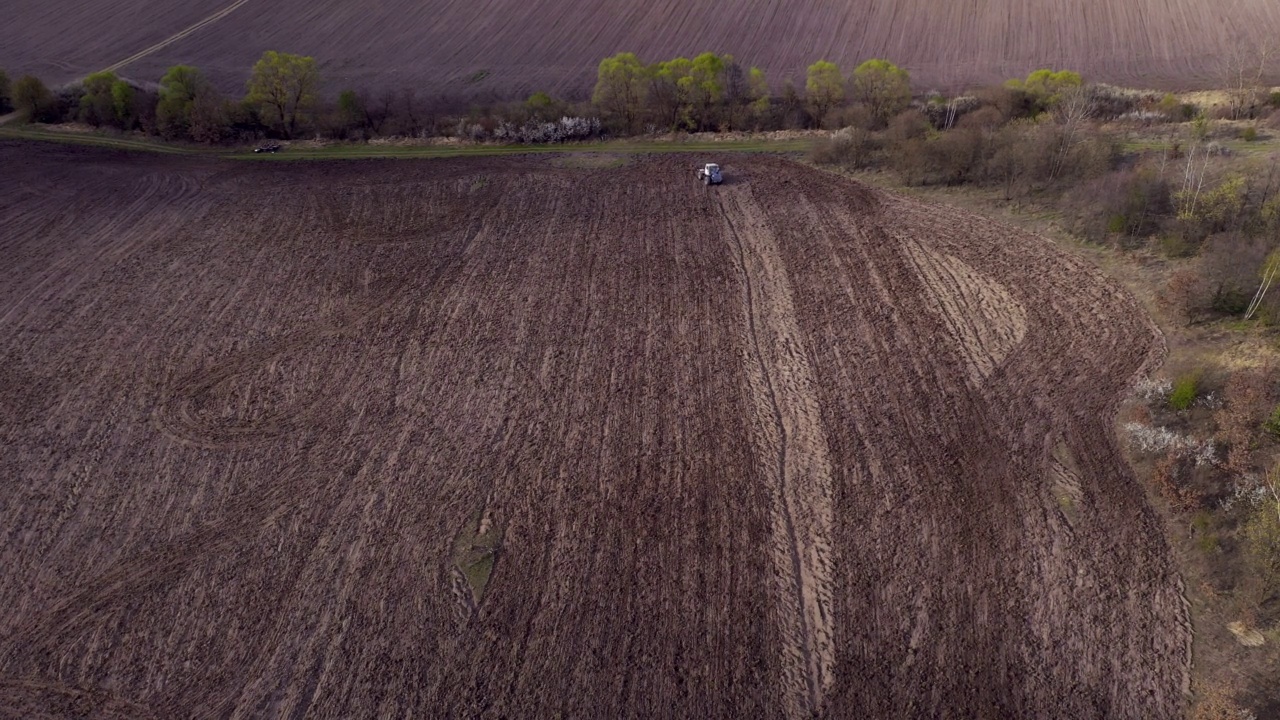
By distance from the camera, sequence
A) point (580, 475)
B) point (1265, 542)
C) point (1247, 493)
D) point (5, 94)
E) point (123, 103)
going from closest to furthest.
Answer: point (1265, 542)
point (1247, 493)
point (580, 475)
point (123, 103)
point (5, 94)

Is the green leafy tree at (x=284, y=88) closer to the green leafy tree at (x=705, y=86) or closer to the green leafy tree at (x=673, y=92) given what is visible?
the green leafy tree at (x=673, y=92)

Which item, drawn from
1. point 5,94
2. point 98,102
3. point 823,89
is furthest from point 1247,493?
point 5,94

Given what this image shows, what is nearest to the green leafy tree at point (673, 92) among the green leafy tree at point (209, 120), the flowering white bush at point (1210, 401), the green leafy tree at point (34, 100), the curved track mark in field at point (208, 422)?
the green leafy tree at point (209, 120)

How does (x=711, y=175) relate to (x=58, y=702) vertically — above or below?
above

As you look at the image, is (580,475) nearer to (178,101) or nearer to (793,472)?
(793,472)

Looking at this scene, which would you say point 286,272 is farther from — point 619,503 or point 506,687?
point 506,687

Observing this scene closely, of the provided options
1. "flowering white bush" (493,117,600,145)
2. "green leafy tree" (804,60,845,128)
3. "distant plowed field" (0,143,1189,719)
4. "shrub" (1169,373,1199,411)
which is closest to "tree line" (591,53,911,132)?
"green leafy tree" (804,60,845,128)

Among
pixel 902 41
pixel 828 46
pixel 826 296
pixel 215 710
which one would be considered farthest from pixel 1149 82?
pixel 215 710
